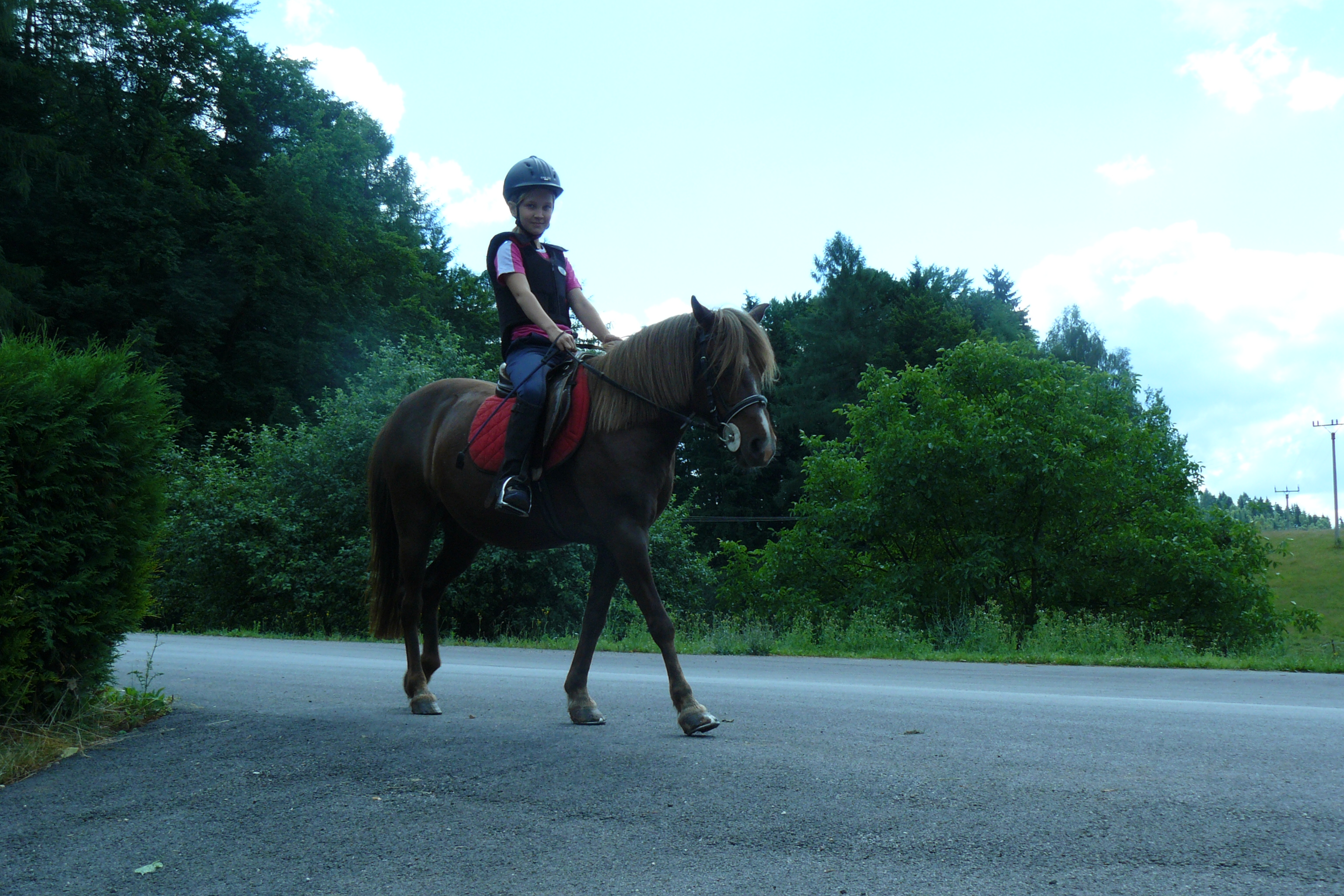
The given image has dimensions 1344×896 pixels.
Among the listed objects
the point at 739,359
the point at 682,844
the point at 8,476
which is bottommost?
the point at 682,844

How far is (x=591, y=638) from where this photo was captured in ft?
20.5

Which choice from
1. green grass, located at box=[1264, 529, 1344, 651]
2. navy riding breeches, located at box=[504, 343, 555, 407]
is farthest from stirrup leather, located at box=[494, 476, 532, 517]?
green grass, located at box=[1264, 529, 1344, 651]

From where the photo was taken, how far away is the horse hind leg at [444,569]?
24.0ft

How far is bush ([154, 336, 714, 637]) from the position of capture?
2136 cm

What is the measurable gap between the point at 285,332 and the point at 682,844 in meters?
36.7

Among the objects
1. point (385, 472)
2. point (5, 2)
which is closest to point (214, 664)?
point (385, 472)

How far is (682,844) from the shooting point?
3.59 meters

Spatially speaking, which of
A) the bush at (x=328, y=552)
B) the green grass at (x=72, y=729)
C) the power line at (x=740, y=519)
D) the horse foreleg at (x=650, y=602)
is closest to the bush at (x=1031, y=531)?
the power line at (x=740, y=519)

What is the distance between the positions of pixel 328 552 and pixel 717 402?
724 inches

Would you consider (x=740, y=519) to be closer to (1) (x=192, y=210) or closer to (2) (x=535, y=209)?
(1) (x=192, y=210)

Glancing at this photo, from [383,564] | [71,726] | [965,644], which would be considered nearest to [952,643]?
[965,644]

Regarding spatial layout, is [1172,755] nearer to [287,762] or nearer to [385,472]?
[287,762]

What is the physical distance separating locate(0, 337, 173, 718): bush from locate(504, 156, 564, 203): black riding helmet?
2298mm

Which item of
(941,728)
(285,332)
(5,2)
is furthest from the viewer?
(285,332)
